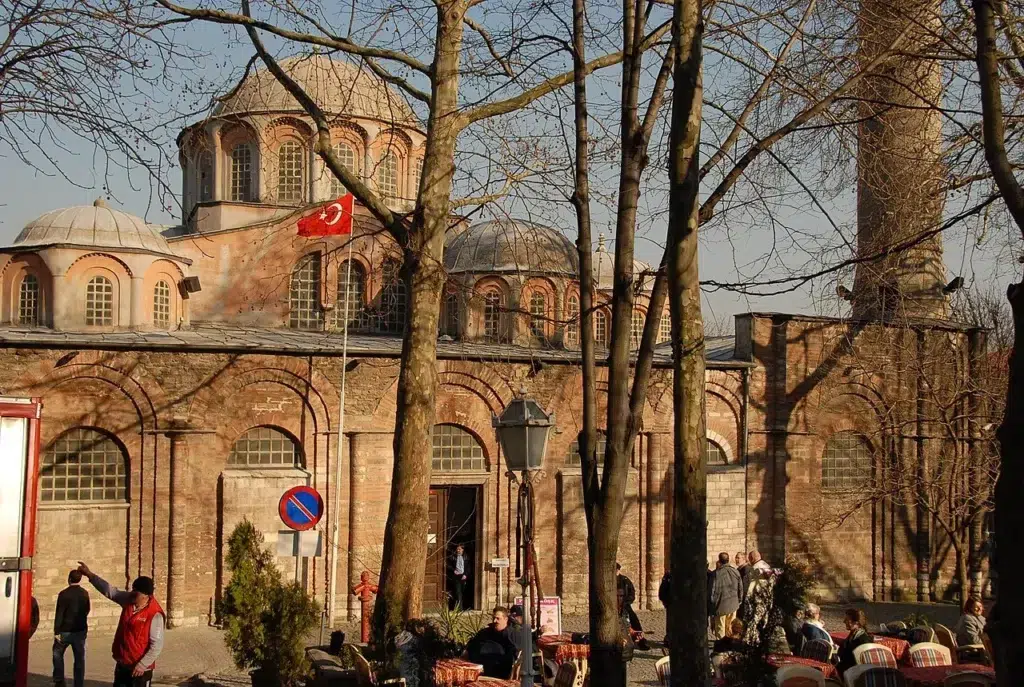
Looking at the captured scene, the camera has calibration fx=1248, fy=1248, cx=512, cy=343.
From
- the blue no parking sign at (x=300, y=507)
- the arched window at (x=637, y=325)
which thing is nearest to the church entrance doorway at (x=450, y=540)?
the arched window at (x=637, y=325)

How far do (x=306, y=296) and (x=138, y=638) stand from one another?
55.2 feet

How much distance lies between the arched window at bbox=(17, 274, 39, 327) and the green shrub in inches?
545

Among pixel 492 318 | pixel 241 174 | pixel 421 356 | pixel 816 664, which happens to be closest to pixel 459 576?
pixel 492 318

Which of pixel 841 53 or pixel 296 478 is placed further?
pixel 296 478

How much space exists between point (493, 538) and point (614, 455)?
12.0 metres

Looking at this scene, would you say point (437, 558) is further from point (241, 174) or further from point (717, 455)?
point (241, 174)

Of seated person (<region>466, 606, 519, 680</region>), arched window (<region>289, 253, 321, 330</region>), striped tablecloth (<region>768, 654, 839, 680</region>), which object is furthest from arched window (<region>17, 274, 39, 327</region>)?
striped tablecloth (<region>768, 654, 839, 680</region>)

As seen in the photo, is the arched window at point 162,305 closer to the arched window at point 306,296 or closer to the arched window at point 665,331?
the arched window at point 306,296

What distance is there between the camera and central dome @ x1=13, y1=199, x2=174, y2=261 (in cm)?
2391

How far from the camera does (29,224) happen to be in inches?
985

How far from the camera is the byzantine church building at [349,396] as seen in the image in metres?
19.9

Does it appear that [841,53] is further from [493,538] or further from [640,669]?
[493,538]

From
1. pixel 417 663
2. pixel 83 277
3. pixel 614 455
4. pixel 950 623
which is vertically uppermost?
pixel 83 277

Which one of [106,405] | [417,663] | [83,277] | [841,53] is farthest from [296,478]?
[841,53]
